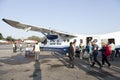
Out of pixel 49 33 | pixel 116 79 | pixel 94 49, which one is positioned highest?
pixel 49 33

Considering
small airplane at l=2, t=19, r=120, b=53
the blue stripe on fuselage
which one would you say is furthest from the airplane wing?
the blue stripe on fuselage

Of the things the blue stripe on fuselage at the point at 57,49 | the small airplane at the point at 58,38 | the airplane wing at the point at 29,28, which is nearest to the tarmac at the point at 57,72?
the airplane wing at the point at 29,28

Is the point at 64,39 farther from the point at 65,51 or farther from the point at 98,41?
the point at 98,41

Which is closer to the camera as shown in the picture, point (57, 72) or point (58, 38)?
point (57, 72)

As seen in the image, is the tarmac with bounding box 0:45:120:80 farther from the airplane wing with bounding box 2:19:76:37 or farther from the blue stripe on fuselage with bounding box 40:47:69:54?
the blue stripe on fuselage with bounding box 40:47:69:54

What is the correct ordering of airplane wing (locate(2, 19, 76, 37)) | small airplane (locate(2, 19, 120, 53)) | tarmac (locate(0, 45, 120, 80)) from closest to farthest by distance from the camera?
tarmac (locate(0, 45, 120, 80)), airplane wing (locate(2, 19, 76, 37)), small airplane (locate(2, 19, 120, 53))

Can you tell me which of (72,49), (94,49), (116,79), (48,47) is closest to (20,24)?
(48,47)

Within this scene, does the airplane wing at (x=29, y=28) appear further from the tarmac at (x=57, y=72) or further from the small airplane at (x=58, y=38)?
the tarmac at (x=57, y=72)

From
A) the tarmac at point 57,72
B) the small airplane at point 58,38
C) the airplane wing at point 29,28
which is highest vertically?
the airplane wing at point 29,28

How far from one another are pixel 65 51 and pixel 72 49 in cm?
857

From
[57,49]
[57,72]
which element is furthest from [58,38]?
[57,72]

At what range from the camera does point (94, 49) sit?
10.6 m

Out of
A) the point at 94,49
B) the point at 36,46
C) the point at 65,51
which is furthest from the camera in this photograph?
the point at 65,51

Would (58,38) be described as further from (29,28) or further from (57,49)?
(29,28)
